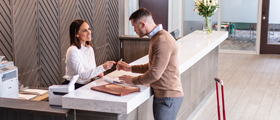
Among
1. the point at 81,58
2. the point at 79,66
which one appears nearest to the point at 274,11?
the point at 81,58

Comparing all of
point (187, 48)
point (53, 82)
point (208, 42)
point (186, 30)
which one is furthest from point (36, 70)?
point (186, 30)

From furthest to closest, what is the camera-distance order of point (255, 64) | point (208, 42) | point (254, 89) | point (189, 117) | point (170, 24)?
point (170, 24), point (255, 64), point (254, 89), point (208, 42), point (189, 117)

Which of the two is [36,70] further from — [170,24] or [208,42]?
[170,24]

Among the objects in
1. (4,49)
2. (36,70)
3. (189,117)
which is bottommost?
(189,117)

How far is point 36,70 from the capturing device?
5793 millimetres

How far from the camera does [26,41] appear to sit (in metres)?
5.51

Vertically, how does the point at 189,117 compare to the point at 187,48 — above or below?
below

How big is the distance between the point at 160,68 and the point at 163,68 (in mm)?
28

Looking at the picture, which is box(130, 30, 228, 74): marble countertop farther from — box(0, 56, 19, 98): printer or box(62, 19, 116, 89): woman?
box(0, 56, 19, 98): printer

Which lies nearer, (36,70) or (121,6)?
(36,70)

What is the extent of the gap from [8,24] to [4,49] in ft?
1.09

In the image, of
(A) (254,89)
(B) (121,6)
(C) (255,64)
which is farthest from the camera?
(C) (255,64)

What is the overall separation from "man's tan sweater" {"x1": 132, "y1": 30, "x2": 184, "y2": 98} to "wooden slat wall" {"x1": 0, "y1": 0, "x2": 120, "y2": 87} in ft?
8.22

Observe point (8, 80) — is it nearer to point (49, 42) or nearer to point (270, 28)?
point (49, 42)
